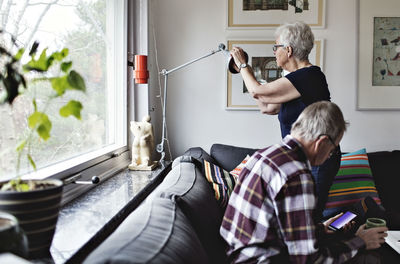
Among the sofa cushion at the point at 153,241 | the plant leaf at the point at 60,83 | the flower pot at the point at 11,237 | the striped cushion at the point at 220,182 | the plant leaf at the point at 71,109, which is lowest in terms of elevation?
the striped cushion at the point at 220,182

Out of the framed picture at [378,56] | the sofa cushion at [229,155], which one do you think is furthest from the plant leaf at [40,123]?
the framed picture at [378,56]

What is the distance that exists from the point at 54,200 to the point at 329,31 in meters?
2.56

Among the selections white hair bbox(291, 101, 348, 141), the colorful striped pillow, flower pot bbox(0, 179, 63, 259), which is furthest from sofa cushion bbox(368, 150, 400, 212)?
flower pot bbox(0, 179, 63, 259)

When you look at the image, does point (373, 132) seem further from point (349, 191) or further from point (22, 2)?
point (22, 2)

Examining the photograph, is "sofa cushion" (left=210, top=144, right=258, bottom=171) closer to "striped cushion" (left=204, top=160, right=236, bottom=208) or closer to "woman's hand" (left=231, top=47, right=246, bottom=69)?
"striped cushion" (left=204, top=160, right=236, bottom=208)

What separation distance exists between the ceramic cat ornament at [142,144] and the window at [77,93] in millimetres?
129

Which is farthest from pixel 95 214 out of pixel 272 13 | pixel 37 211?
pixel 272 13

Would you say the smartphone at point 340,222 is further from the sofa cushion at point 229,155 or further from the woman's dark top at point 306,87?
the sofa cushion at point 229,155

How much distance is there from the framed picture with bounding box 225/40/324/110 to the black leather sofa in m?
0.65

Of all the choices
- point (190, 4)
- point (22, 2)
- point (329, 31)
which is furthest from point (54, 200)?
point (329, 31)

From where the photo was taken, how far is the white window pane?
1407mm

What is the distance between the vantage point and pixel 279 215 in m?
1.25

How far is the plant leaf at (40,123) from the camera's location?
906mm

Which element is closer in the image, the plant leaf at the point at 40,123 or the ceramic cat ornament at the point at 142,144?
the plant leaf at the point at 40,123
